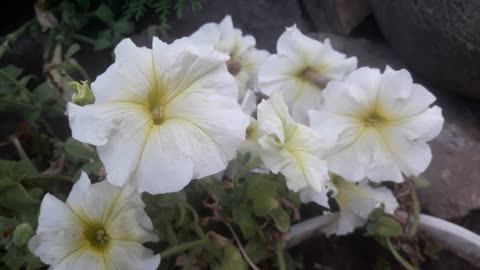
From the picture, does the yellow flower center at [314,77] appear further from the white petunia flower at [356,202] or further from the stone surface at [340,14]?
the stone surface at [340,14]

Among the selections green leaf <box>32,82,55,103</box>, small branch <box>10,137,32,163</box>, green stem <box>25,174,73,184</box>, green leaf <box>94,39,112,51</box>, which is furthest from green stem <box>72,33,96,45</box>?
green stem <box>25,174,73,184</box>

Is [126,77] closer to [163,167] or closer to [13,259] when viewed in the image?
[163,167]

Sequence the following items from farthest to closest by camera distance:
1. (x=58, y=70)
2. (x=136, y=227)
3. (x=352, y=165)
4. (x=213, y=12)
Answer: (x=213, y=12), (x=58, y=70), (x=352, y=165), (x=136, y=227)

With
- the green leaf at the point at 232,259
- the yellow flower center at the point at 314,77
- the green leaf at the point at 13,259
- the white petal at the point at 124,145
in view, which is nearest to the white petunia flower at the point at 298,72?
the yellow flower center at the point at 314,77

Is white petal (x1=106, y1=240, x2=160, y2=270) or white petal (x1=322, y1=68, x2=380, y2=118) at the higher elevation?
white petal (x1=322, y1=68, x2=380, y2=118)

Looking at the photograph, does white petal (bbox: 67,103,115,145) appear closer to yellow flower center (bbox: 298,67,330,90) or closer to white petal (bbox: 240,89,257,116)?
white petal (bbox: 240,89,257,116)

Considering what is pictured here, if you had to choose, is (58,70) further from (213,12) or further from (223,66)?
(223,66)

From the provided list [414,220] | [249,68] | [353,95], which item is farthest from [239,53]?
[414,220]

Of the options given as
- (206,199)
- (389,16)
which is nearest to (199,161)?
(206,199)
